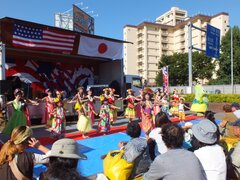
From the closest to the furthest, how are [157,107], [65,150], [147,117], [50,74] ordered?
[65,150] → [147,117] → [157,107] → [50,74]

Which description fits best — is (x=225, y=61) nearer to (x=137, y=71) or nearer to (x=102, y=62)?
(x=102, y=62)

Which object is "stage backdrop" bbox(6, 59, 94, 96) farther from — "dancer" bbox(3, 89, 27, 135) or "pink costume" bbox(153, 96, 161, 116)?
"pink costume" bbox(153, 96, 161, 116)

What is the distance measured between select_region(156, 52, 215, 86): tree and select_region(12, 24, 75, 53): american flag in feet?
103

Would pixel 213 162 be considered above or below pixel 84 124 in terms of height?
above

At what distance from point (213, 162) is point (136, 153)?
1.28 m

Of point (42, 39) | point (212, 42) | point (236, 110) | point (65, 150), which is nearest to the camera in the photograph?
point (65, 150)

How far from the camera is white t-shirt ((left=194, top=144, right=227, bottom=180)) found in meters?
2.79

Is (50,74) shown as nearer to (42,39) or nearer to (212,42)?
(42,39)

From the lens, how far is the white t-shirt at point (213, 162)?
9.14 feet

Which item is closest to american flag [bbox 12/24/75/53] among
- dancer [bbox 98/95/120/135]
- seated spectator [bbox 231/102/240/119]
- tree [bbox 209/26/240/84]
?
dancer [bbox 98/95/120/135]

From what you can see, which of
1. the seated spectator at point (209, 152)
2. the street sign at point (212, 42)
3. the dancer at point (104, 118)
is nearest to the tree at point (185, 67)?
the street sign at point (212, 42)

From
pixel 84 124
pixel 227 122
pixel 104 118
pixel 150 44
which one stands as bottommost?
pixel 84 124

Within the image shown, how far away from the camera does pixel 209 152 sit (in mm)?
2883

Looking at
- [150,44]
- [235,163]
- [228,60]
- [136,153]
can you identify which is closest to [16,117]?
[136,153]
